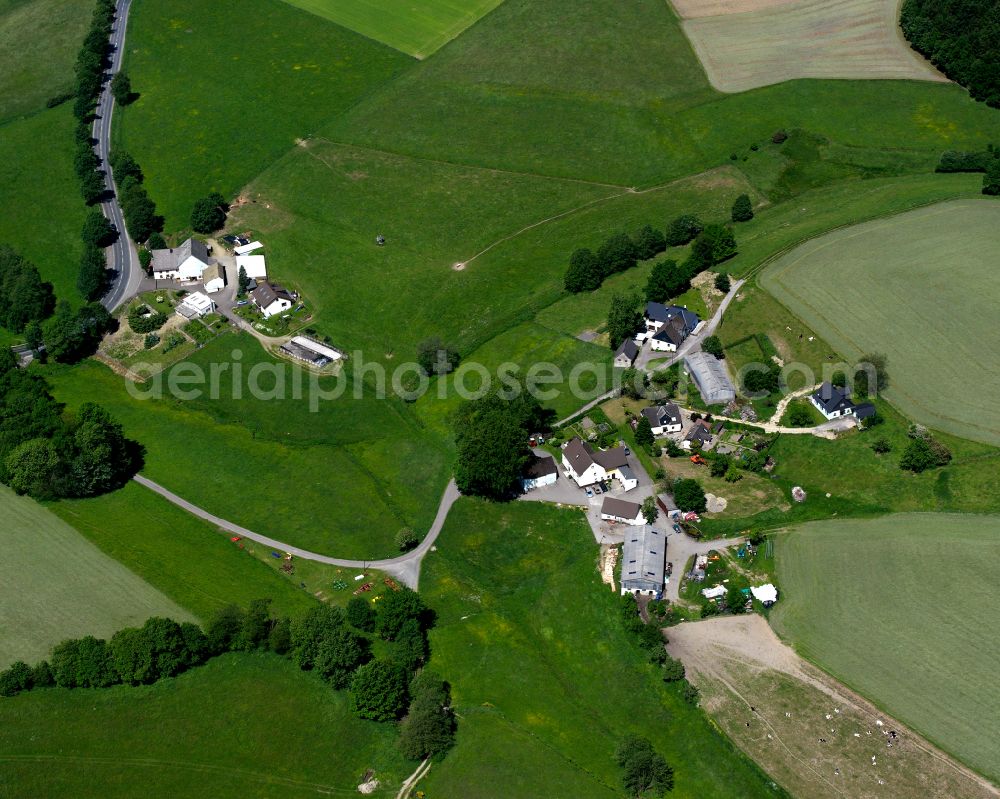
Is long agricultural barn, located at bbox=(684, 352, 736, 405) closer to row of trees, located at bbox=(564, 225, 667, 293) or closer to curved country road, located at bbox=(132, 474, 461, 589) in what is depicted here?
row of trees, located at bbox=(564, 225, 667, 293)

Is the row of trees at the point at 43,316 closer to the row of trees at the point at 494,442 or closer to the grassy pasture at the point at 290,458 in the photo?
the grassy pasture at the point at 290,458

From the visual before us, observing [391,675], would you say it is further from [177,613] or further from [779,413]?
[779,413]

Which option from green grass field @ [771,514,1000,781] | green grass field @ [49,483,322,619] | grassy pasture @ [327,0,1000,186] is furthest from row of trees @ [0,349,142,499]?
green grass field @ [771,514,1000,781]

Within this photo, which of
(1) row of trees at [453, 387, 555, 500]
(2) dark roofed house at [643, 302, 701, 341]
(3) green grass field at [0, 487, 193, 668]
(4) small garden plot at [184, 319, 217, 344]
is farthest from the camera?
(4) small garden plot at [184, 319, 217, 344]

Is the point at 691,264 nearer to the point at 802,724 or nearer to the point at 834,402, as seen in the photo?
the point at 834,402

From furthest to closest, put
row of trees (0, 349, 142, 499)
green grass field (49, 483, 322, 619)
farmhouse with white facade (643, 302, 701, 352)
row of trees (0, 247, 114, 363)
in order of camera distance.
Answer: row of trees (0, 247, 114, 363), farmhouse with white facade (643, 302, 701, 352), row of trees (0, 349, 142, 499), green grass field (49, 483, 322, 619)

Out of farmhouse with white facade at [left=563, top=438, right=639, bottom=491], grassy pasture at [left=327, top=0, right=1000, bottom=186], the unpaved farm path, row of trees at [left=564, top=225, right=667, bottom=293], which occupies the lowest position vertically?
the unpaved farm path
